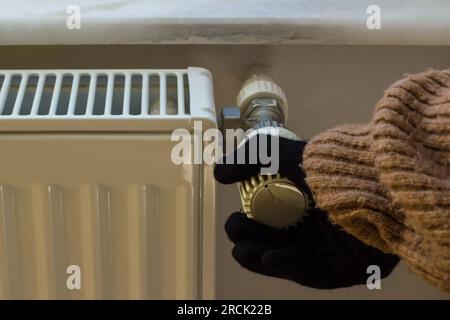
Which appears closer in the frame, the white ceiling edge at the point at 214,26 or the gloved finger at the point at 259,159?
the gloved finger at the point at 259,159

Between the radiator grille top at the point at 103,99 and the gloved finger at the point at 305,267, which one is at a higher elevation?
Answer: the radiator grille top at the point at 103,99

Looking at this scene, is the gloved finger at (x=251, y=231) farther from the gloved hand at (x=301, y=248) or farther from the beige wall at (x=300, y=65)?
the beige wall at (x=300, y=65)

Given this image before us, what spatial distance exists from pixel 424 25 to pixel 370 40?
2.1 inches

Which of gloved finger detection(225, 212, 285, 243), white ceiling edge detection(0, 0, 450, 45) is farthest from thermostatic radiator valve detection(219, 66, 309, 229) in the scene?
white ceiling edge detection(0, 0, 450, 45)

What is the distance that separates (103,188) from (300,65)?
0.82 feet

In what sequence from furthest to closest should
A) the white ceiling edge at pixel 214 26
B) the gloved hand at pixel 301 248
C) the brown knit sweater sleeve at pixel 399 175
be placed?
the white ceiling edge at pixel 214 26, the gloved hand at pixel 301 248, the brown knit sweater sleeve at pixel 399 175

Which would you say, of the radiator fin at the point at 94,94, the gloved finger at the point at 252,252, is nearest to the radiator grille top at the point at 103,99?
the radiator fin at the point at 94,94

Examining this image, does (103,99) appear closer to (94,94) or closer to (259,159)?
(94,94)

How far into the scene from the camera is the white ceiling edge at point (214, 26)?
71 centimetres

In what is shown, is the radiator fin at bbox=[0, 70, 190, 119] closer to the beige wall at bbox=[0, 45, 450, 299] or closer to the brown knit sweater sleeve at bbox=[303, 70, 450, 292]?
the beige wall at bbox=[0, 45, 450, 299]

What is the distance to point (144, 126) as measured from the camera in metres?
0.63

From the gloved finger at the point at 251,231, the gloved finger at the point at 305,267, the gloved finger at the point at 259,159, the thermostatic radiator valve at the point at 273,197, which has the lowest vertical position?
the gloved finger at the point at 305,267
